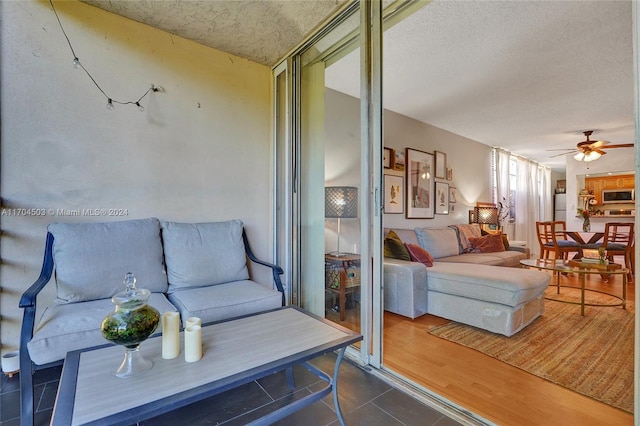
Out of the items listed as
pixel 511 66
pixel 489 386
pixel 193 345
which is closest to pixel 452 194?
pixel 511 66

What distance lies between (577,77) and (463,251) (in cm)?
253

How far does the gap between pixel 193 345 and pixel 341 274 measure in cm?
141

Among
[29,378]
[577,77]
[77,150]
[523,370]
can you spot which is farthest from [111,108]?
[577,77]

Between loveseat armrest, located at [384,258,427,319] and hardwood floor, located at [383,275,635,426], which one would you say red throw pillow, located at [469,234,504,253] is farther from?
hardwood floor, located at [383,275,635,426]

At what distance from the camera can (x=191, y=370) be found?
1062mm

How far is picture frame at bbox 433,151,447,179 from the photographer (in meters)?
4.71

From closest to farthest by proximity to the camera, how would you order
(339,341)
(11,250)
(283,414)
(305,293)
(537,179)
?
1. (283,414)
2. (339,341)
3. (11,250)
4. (305,293)
5. (537,179)

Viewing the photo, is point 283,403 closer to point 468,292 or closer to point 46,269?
point 46,269

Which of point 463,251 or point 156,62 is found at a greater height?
point 156,62

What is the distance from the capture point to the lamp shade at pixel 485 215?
5.41 meters

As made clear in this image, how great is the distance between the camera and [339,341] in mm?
1297

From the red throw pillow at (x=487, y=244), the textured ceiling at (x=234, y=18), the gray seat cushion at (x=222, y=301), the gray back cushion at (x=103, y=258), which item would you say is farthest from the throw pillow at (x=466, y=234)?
the gray back cushion at (x=103, y=258)

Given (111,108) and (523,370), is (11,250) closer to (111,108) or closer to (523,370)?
(111,108)

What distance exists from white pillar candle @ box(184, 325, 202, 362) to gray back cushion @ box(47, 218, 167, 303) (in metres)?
1.09
